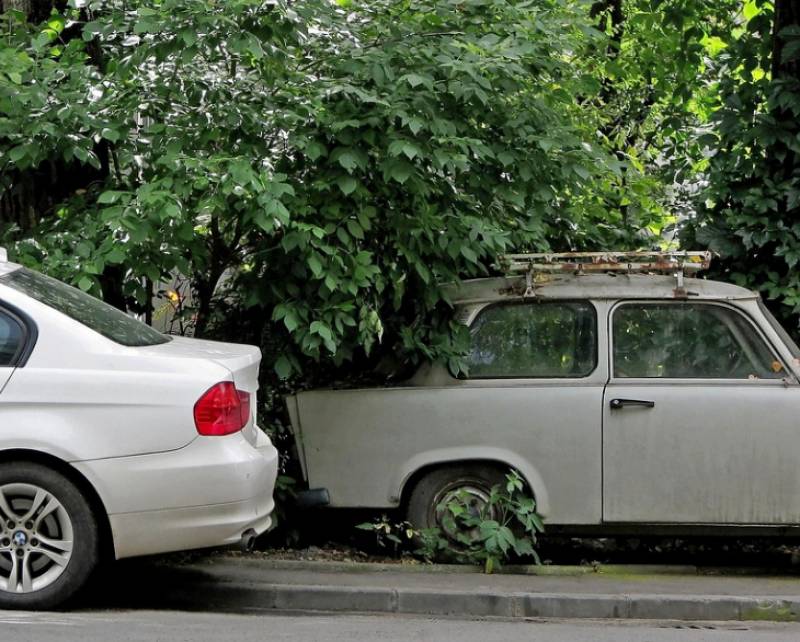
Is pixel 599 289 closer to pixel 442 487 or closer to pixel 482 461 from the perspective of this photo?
pixel 482 461

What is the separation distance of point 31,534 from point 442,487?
2.69 metres

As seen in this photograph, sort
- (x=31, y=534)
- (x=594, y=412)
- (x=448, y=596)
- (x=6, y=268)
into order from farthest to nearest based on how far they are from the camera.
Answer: (x=594, y=412) < (x=448, y=596) < (x=6, y=268) < (x=31, y=534)

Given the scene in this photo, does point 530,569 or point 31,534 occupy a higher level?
point 31,534

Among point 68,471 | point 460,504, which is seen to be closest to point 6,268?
point 68,471

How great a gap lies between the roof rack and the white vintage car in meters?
0.01

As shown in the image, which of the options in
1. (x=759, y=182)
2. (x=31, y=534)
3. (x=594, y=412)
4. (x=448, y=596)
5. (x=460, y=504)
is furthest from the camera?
(x=759, y=182)

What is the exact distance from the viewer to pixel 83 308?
6.86 meters

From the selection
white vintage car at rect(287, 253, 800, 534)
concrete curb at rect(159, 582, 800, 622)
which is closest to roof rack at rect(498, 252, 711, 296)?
white vintage car at rect(287, 253, 800, 534)

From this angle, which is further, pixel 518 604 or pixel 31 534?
pixel 518 604

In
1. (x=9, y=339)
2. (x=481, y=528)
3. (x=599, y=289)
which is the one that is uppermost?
(x=599, y=289)

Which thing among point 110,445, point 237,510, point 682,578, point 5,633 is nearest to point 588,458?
point 682,578

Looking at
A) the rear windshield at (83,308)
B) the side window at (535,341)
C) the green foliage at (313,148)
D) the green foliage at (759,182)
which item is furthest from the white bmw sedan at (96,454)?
the green foliage at (759,182)

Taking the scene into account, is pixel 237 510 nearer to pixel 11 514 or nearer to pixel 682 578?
pixel 11 514

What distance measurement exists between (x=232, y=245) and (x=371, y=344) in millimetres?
1268
